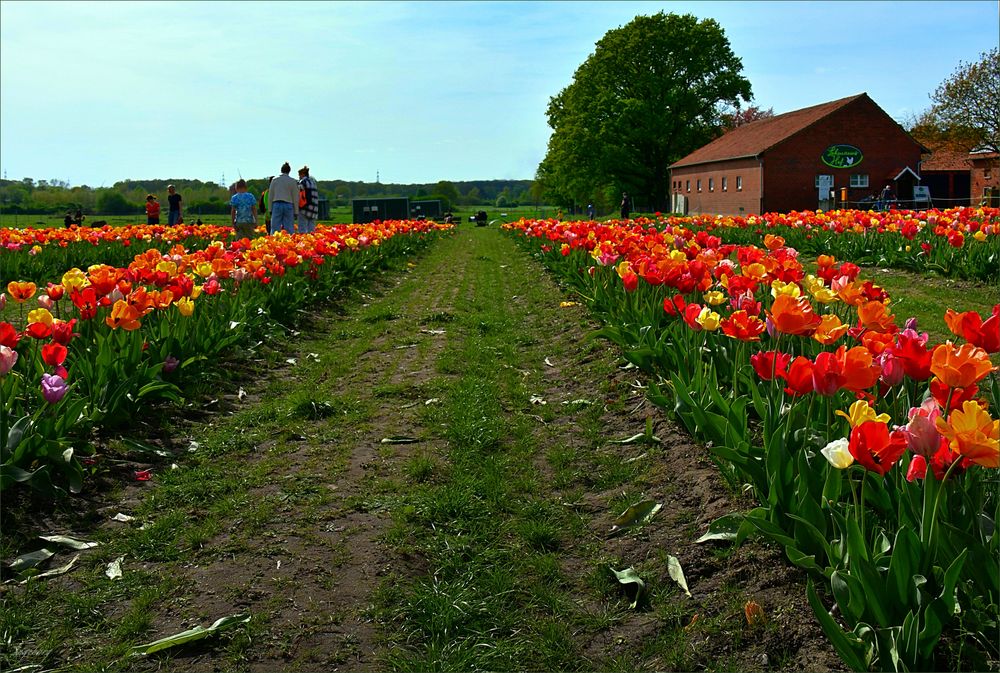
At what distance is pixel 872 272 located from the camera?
14.0 metres

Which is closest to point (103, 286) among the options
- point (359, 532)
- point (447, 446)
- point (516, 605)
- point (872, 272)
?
point (447, 446)

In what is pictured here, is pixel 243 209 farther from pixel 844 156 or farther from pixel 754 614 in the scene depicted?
pixel 844 156

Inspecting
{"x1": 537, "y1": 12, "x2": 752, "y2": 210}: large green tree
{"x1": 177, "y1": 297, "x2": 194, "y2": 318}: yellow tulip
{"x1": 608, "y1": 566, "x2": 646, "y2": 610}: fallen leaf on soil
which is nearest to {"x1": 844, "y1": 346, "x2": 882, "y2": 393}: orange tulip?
{"x1": 608, "y1": 566, "x2": 646, "y2": 610}: fallen leaf on soil

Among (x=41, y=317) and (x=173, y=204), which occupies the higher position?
(x=173, y=204)

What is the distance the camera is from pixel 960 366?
9.87ft

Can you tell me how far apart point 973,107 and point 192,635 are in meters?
55.0

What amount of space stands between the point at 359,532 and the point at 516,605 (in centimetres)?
104

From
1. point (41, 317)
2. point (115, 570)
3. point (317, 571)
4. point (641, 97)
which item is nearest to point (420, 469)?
point (317, 571)

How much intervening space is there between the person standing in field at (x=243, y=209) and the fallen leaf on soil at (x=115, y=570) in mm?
15091

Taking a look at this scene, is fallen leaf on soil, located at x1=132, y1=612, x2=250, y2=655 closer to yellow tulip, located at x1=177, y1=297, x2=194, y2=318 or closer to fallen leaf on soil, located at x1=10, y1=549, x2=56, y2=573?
fallen leaf on soil, located at x1=10, y1=549, x2=56, y2=573

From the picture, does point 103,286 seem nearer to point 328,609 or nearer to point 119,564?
point 119,564

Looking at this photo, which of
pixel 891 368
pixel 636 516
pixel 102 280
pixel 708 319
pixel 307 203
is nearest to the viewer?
pixel 891 368

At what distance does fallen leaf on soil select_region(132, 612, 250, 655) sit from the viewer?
3.16 meters

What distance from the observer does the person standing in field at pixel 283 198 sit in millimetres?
16188
